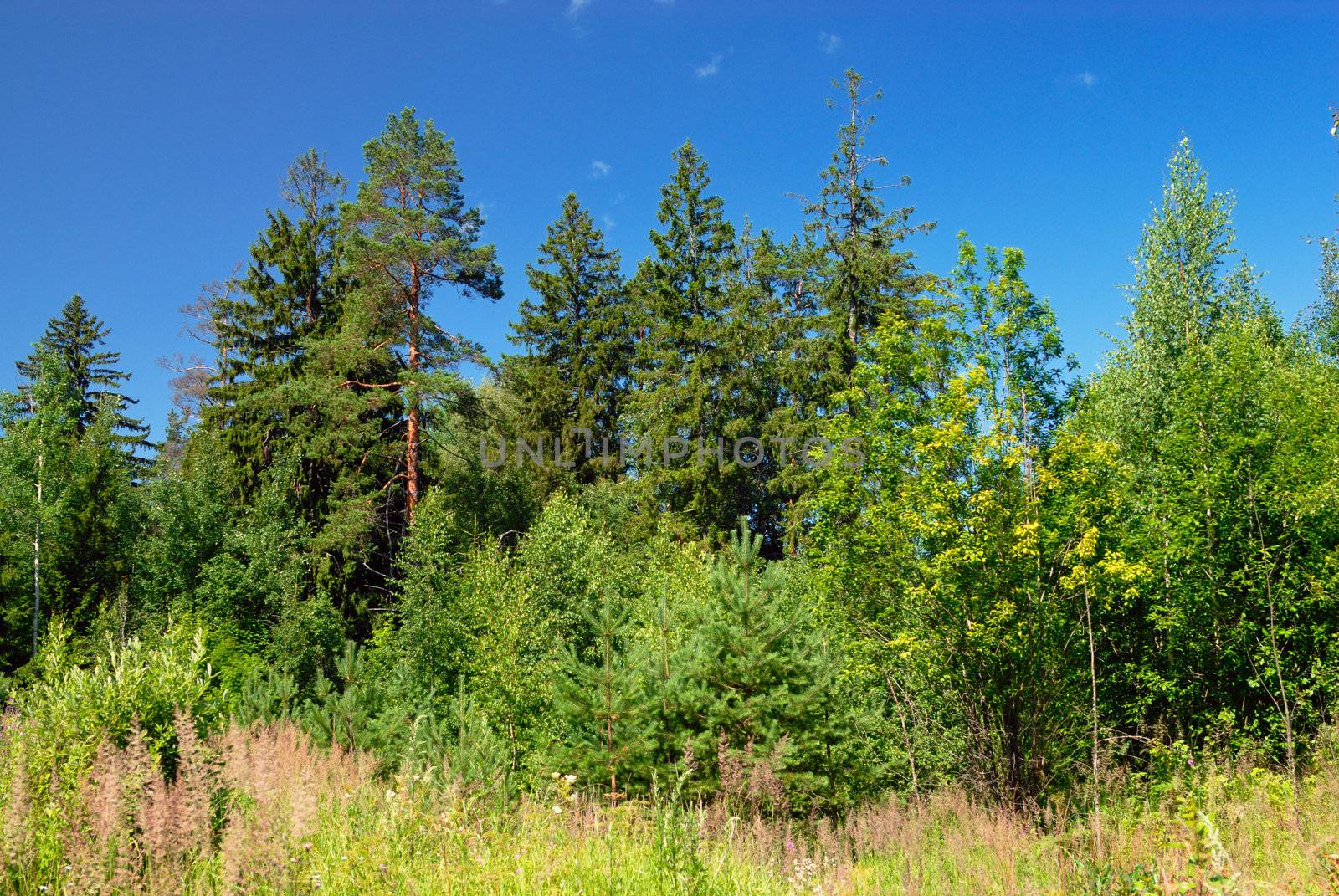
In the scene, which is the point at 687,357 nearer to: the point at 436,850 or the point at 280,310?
the point at 280,310

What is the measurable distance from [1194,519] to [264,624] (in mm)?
24273

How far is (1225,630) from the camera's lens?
12617 mm

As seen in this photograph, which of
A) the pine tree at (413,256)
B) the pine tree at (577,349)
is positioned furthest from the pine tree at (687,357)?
the pine tree at (413,256)

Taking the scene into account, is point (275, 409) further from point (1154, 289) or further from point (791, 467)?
point (1154, 289)

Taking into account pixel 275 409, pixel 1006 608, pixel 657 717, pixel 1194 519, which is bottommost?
pixel 657 717

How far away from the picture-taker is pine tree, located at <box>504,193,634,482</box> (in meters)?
31.8

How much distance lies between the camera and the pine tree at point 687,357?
90.1 feet

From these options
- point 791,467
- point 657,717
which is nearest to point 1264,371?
point 657,717

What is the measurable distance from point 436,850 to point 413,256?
21.4 m

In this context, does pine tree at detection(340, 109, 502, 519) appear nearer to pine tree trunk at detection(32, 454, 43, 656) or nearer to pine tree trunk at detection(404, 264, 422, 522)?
pine tree trunk at detection(404, 264, 422, 522)

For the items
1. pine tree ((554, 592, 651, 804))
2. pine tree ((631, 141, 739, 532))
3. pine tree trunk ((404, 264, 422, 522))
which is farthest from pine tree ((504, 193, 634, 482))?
pine tree ((554, 592, 651, 804))

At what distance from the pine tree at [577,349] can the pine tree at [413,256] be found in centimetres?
728

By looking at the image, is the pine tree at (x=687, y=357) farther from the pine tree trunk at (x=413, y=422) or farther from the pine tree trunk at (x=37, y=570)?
the pine tree trunk at (x=37, y=570)

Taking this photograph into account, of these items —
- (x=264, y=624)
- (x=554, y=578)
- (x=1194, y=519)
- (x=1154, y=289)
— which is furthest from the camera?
(x=264, y=624)
